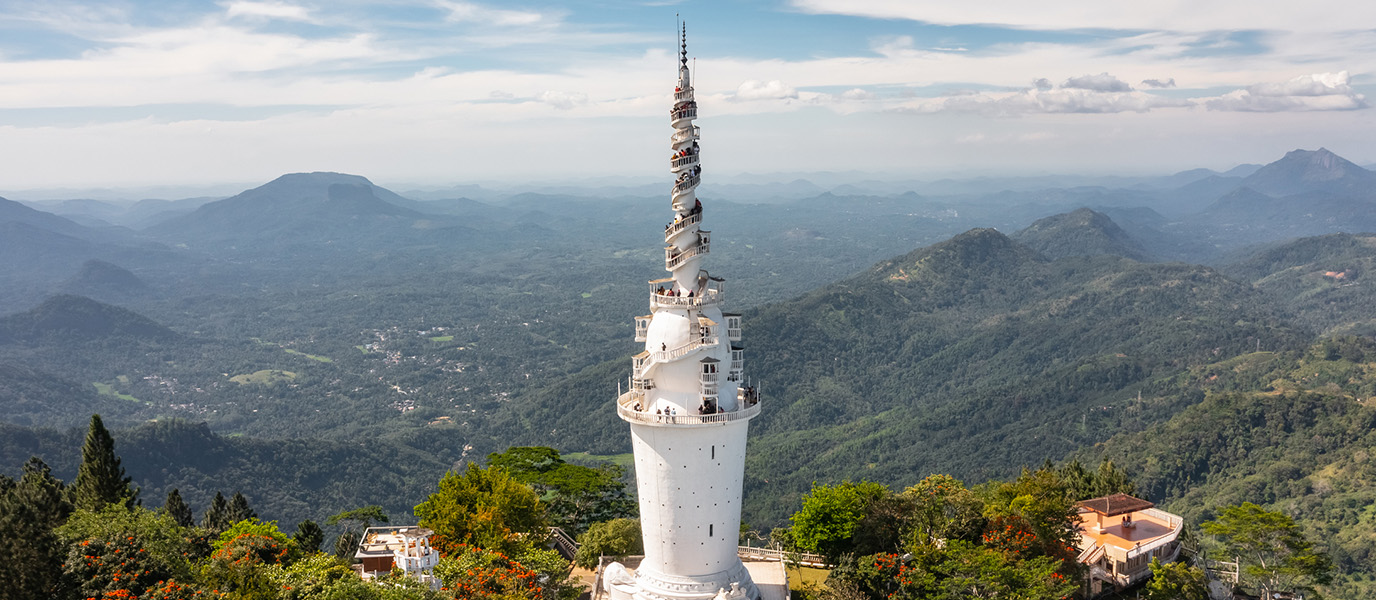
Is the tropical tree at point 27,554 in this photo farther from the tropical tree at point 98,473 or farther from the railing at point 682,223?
the railing at point 682,223

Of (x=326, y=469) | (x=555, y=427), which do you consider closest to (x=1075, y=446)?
(x=555, y=427)

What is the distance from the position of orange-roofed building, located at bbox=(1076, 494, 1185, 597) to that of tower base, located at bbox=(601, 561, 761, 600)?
665 inches

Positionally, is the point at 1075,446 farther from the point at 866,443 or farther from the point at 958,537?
the point at 958,537

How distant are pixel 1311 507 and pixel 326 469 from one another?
135 meters

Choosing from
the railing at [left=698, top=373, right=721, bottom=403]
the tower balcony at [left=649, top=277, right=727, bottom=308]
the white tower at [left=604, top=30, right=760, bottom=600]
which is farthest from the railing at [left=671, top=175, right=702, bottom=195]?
the railing at [left=698, top=373, right=721, bottom=403]

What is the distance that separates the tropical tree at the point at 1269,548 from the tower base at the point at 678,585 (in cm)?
2409

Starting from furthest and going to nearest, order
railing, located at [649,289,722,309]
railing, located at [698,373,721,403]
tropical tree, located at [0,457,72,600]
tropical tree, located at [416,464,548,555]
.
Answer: tropical tree, located at [416,464,548,555] → railing, located at [649,289,722,309] → railing, located at [698,373,721,403] → tropical tree, located at [0,457,72,600]

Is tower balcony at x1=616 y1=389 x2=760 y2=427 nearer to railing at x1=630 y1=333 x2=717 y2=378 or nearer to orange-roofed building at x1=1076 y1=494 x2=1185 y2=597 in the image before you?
railing at x1=630 y1=333 x2=717 y2=378

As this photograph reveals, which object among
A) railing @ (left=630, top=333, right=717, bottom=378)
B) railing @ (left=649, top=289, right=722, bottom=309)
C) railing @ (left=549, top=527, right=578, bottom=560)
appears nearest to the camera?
railing @ (left=630, top=333, right=717, bottom=378)

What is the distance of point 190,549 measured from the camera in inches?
1671

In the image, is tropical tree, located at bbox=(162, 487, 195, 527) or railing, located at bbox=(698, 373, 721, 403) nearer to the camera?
railing, located at bbox=(698, 373, 721, 403)

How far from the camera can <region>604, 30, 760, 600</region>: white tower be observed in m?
35.5

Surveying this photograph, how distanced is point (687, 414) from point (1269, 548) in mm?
30362

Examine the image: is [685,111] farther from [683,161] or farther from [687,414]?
[687,414]
